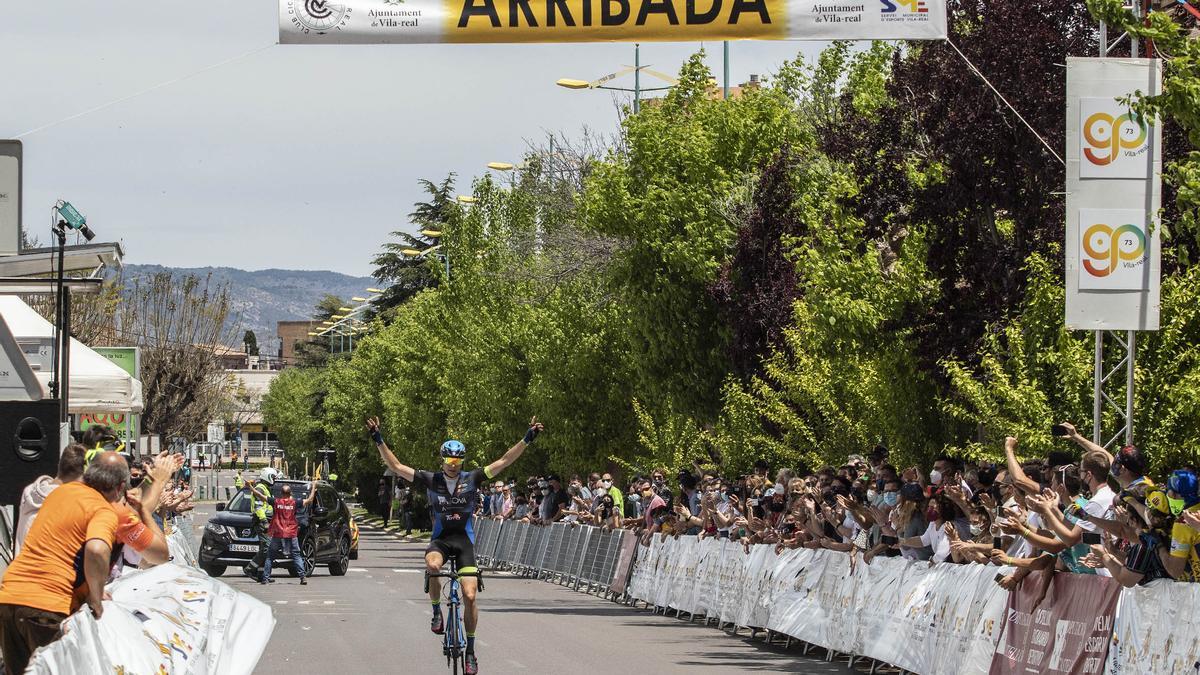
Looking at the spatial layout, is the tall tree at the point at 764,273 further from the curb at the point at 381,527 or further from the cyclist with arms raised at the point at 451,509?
the curb at the point at 381,527

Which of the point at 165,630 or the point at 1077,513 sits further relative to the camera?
the point at 1077,513

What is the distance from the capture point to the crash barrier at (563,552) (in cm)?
2869

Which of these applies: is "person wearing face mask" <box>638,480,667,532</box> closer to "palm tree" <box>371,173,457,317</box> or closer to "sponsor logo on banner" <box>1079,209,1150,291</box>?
"sponsor logo on banner" <box>1079,209,1150,291</box>

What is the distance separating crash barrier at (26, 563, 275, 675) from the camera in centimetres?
917

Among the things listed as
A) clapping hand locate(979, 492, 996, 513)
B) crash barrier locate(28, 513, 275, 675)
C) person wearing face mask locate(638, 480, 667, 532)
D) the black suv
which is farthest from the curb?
crash barrier locate(28, 513, 275, 675)

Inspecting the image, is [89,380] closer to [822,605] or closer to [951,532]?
[822,605]

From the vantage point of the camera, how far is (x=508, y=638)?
63.7 ft

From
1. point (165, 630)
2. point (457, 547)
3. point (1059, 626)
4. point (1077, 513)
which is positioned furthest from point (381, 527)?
point (165, 630)

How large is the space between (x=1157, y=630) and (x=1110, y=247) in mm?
6244

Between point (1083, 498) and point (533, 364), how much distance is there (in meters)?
29.1

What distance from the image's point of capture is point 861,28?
1452 centimetres

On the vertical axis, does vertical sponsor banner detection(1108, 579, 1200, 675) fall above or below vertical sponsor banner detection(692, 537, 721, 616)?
above

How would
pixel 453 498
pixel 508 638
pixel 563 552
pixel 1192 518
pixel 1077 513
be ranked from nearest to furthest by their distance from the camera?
1. pixel 1192 518
2. pixel 1077 513
3. pixel 453 498
4. pixel 508 638
5. pixel 563 552

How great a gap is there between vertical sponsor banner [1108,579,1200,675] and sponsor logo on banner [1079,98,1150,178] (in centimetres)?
593
